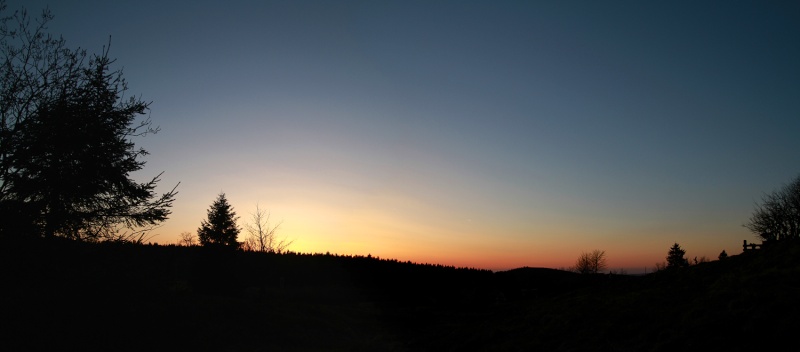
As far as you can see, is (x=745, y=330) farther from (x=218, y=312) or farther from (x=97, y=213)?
(x=218, y=312)

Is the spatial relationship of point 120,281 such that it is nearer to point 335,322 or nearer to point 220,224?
point 335,322

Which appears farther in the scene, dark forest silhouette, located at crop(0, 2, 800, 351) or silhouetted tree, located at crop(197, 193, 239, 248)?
silhouetted tree, located at crop(197, 193, 239, 248)

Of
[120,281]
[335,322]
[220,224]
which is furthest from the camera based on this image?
[220,224]

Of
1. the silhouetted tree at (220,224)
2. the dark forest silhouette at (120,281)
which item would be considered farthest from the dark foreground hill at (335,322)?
the silhouetted tree at (220,224)

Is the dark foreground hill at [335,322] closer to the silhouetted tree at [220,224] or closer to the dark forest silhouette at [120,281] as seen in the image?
the dark forest silhouette at [120,281]

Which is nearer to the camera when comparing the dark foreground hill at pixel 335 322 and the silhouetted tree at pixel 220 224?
the dark foreground hill at pixel 335 322

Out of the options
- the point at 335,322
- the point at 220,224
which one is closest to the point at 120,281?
the point at 335,322

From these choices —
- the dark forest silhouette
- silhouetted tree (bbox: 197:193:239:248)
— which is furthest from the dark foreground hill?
silhouetted tree (bbox: 197:193:239:248)

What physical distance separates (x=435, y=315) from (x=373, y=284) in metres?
20.1

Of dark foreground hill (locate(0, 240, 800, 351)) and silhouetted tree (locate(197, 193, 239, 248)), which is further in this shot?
silhouetted tree (locate(197, 193, 239, 248))

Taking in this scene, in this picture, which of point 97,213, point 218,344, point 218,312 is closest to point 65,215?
point 97,213

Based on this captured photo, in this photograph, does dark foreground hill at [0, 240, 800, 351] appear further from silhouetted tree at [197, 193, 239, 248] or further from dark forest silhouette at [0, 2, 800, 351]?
silhouetted tree at [197, 193, 239, 248]

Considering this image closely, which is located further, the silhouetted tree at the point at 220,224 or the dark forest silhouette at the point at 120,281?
the silhouetted tree at the point at 220,224

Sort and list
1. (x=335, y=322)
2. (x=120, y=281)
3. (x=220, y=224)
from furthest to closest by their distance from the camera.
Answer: (x=220, y=224)
(x=335, y=322)
(x=120, y=281)
